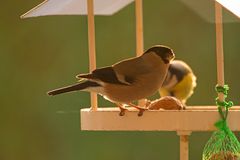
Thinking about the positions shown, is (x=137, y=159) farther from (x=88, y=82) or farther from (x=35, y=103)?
(x=88, y=82)

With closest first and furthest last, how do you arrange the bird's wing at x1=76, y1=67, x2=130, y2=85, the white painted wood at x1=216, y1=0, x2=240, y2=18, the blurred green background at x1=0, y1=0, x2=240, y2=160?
the white painted wood at x1=216, y1=0, x2=240, y2=18 → the bird's wing at x1=76, y1=67, x2=130, y2=85 → the blurred green background at x1=0, y1=0, x2=240, y2=160

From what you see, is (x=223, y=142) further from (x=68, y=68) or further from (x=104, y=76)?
(x=68, y=68)

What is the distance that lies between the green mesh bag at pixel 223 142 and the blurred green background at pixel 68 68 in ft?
4.36

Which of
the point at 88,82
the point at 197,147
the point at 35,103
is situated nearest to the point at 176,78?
the point at 197,147

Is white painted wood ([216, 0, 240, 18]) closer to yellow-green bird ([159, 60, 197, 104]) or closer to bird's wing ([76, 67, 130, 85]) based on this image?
bird's wing ([76, 67, 130, 85])

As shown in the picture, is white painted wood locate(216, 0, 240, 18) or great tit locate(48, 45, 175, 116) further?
great tit locate(48, 45, 175, 116)

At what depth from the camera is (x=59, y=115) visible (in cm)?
287

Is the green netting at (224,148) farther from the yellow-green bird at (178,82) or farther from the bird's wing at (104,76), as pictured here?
the yellow-green bird at (178,82)

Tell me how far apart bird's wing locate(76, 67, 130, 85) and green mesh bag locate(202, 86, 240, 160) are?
0.64ft

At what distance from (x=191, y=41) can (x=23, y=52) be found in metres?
0.64

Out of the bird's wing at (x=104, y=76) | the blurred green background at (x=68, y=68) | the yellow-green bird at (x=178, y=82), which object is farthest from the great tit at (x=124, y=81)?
the blurred green background at (x=68, y=68)

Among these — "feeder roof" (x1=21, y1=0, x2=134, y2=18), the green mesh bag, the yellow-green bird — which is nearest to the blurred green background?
the yellow-green bird

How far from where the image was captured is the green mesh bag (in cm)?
142

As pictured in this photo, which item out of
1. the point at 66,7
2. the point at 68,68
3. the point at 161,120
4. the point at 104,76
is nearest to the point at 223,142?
the point at 161,120
